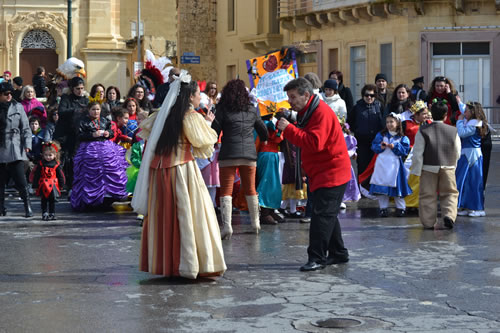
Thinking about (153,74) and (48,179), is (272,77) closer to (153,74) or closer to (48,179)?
(48,179)

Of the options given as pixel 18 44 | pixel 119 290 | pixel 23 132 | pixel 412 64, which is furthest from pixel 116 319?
pixel 18 44

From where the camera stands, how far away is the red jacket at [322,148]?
9.37 metres

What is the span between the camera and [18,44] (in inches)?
1607

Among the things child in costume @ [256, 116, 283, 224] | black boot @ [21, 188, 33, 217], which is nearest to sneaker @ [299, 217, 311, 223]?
child in costume @ [256, 116, 283, 224]

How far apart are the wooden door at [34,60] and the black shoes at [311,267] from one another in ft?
108

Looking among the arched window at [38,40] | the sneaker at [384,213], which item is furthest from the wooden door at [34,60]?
the sneaker at [384,213]

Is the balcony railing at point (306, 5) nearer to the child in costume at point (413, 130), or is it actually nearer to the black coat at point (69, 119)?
the black coat at point (69, 119)

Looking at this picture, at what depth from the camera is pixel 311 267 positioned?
948 cm

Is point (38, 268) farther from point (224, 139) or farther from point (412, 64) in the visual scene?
point (412, 64)

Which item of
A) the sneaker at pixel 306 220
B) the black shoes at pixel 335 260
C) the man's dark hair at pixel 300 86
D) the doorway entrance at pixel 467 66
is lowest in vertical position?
the black shoes at pixel 335 260

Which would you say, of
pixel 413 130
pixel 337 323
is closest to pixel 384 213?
pixel 413 130

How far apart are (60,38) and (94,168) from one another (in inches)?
1053

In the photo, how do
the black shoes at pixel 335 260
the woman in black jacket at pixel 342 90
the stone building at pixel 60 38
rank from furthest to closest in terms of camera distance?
the stone building at pixel 60 38
the woman in black jacket at pixel 342 90
the black shoes at pixel 335 260

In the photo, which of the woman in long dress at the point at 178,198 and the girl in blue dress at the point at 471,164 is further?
the girl in blue dress at the point at 471,164
